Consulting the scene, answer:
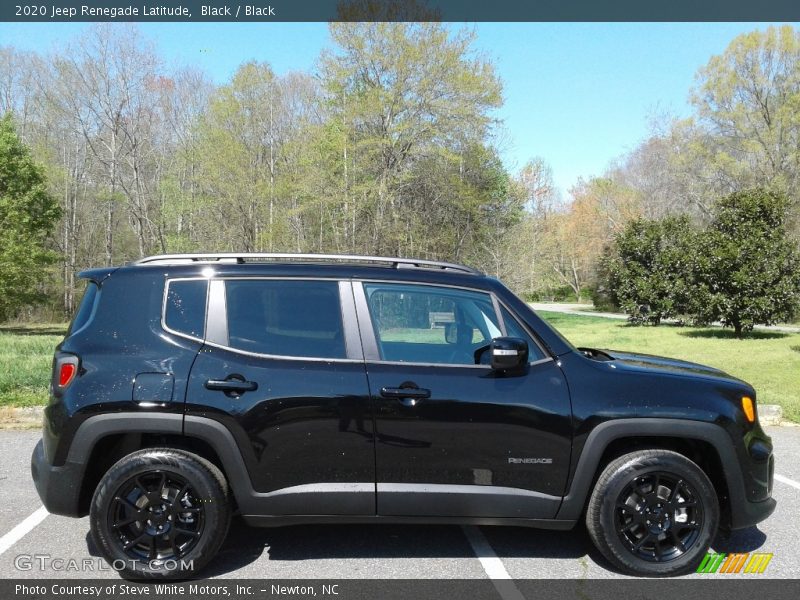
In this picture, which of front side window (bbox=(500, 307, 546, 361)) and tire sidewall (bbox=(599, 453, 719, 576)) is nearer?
tire sidewall (bbox=(599, 453, 719, 576))

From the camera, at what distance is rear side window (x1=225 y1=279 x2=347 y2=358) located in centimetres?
362

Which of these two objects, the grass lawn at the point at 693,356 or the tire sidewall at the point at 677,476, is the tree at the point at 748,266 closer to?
the grass lawn at the point at 693,356

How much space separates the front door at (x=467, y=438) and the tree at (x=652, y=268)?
855 inches

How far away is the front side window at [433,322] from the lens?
3.75 m

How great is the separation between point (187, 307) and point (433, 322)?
1.49m

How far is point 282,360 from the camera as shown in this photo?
3.57 m

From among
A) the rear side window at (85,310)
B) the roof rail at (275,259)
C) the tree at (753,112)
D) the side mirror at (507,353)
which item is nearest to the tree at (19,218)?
the rear side window at (85,310)

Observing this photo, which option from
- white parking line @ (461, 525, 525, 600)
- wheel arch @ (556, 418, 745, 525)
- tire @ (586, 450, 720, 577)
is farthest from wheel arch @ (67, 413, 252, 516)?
tire @ (586, 450, 720, 577)

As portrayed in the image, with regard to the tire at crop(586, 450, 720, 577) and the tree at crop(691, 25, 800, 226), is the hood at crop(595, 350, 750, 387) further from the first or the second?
the tree at crop(691, 25, 800, 226)

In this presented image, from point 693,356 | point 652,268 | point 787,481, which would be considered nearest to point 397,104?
point 652,268

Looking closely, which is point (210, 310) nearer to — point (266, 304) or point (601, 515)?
point (266, 304)

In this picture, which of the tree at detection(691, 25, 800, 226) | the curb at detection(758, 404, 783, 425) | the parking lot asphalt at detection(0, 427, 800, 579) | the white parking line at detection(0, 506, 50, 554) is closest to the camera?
the parking lot asphalt at detection(0, 427, 800, 579)

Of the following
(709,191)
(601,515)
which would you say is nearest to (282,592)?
(601,515)

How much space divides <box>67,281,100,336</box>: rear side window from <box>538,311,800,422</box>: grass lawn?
7.98 metres
